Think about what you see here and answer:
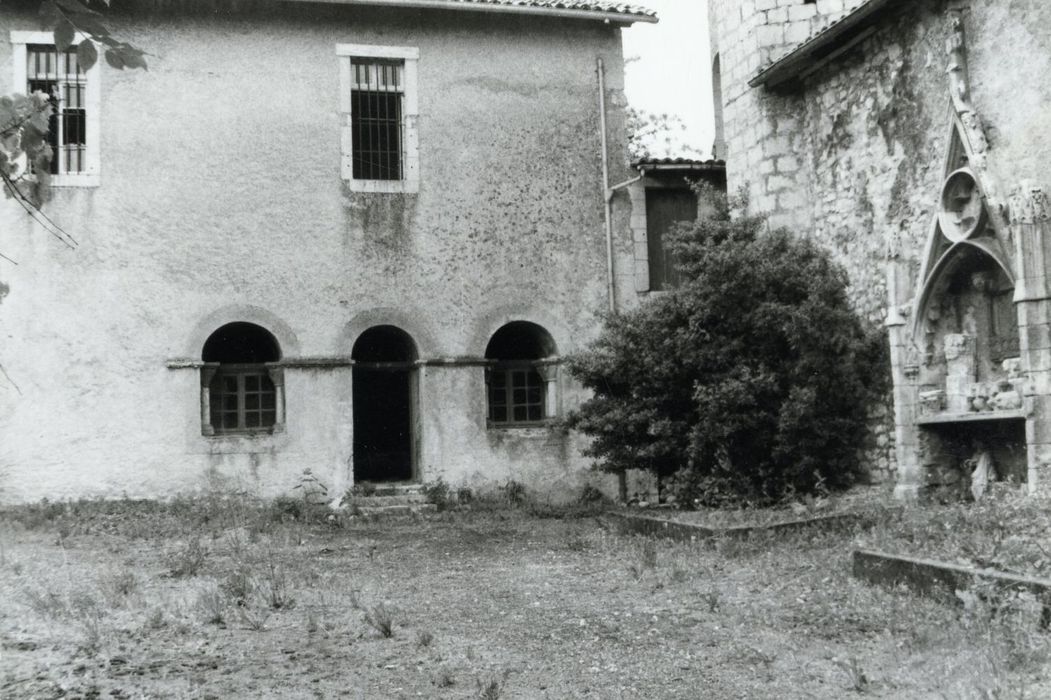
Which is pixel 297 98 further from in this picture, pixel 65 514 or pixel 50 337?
pixel 65 514

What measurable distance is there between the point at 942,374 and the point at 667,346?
2761mm

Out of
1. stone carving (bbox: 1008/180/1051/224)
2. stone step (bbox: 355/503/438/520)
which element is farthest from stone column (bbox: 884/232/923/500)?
stone step (bbox: 355/503/438/520)

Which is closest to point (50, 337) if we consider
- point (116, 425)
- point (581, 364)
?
point (116, 425)

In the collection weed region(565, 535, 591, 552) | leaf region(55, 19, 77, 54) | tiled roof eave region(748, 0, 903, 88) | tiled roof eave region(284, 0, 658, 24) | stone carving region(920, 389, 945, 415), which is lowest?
weed region(565, 535, 591, 552)

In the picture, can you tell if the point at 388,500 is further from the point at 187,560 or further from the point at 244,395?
the point at 187,560

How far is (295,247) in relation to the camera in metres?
14.7

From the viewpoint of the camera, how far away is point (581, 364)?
12.6 m

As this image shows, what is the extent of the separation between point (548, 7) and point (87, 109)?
6193 millimetres

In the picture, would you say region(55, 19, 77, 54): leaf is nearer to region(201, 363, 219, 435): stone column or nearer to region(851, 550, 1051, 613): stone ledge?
region(851, 550, 1051, 613): stone ledge

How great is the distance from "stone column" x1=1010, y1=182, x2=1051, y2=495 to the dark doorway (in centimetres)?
1010

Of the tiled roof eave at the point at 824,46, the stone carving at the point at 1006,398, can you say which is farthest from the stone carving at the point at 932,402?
the tiled roof eave at the point at 824,46

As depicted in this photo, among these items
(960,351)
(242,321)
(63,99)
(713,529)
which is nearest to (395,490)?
(242,321)

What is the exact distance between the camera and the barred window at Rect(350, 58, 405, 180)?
15352 mm

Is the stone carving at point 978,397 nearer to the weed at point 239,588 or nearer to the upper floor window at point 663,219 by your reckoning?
the upper floor window at point 663,219
